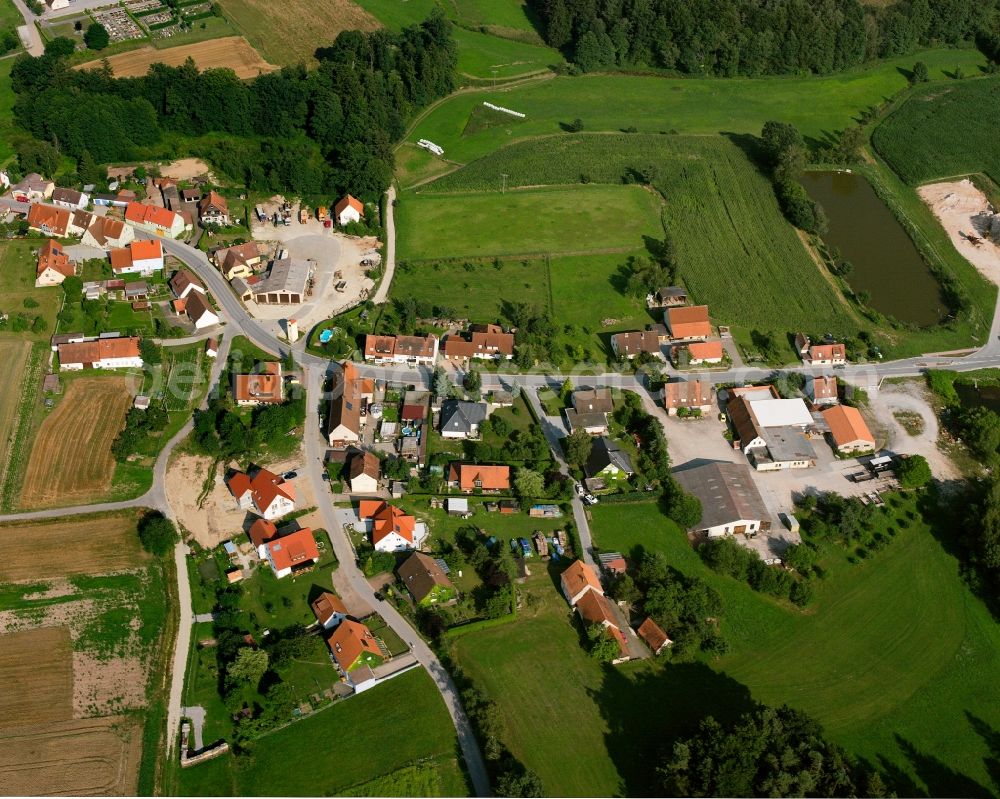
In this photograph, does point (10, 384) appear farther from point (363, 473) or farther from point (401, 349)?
point (401, 349)

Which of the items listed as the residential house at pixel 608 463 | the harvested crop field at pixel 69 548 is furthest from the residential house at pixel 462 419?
the harvested crop field at pixel 69 548

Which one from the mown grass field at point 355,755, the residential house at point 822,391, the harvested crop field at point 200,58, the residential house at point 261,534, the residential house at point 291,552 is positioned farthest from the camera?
the harvested crop field at point 200,58

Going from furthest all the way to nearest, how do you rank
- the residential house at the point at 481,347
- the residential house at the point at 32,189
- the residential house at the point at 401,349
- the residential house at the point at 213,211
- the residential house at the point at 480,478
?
the residential house at the point at 32,189, the residential house at the point at 213,211, the residential house at the point at 481,347, the residential house at the point at 401,349, the residential house at the point at 480,478

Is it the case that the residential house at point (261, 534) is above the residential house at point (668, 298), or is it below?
below

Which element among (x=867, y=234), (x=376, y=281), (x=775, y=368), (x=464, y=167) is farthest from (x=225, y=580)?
(x=867, y=234)

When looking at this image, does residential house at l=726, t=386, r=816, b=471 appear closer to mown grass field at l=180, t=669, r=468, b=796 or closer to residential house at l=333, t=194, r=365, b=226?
mown grass field at l=180, t=669, r=468, b=796

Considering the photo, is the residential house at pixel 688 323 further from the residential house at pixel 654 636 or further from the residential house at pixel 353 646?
the residential house at pixel 353 646

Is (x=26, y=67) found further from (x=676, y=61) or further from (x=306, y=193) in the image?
(x=676, y=61)
